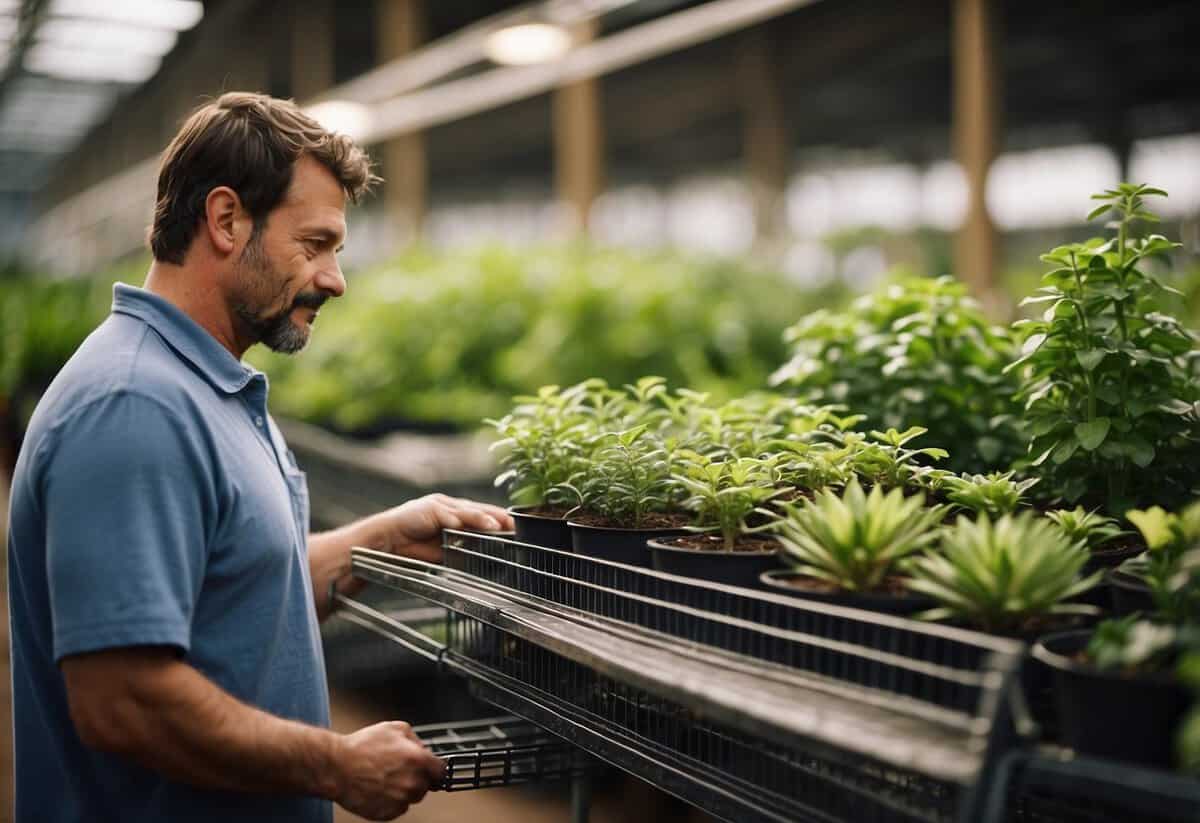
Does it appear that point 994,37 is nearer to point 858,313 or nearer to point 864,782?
point 858,313

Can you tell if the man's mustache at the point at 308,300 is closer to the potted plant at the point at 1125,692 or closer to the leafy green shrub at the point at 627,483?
the leafy green shrub at the point at 627,483

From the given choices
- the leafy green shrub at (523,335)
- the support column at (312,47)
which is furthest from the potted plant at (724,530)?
the support column at (312,47)

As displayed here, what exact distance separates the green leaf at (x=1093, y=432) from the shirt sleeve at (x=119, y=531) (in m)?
1.20

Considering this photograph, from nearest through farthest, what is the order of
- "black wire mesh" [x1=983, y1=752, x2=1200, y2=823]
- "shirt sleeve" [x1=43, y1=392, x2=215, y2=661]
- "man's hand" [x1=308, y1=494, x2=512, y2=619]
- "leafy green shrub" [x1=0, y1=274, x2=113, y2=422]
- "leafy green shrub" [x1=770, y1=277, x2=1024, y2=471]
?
"black wire mesh" [x1=983, y1=752, x2=1200, y2=823], "shirt sleeve" [x1=43, y1=392, x2=215, y2=661], "man's hand" [x1=308, y1=494, x2=512, y2=619], "leafy green shrub" [x1=770, y1=277, x2=1024, y2=471], "leafy green shrub" [x1=0, y1=274, x2=113, y2=422]

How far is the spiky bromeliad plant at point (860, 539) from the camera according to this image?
4.16 ft

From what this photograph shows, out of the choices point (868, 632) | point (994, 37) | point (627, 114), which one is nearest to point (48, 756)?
point (868, 632)

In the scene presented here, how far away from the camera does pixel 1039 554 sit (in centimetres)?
116

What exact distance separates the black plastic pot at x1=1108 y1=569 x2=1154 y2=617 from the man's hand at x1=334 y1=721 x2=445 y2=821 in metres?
0.91

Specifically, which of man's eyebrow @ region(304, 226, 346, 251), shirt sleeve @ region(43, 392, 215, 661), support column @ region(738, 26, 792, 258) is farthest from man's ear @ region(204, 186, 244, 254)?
support column @ region(738, 26, 792, 258)

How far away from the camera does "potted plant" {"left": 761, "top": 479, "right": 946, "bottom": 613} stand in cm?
125

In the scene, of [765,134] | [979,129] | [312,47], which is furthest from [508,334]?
[312,47]

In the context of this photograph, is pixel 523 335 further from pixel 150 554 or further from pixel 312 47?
pixel 312 47

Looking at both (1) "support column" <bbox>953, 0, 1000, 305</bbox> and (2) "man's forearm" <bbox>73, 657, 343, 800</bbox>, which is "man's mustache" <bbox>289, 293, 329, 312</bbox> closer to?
(2) "man's forearm" <bbox>73, 657, 343, 800</bbox>

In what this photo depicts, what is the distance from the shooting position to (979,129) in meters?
4.84
